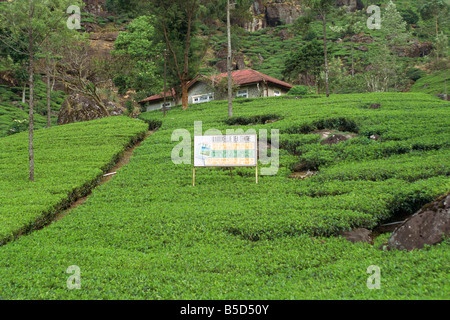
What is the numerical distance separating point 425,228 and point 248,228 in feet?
14.7

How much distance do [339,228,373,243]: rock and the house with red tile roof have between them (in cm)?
3423

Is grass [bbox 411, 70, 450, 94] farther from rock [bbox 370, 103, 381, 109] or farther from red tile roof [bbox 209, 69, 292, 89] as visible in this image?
rock [bbox 370, 103, 381, 109]

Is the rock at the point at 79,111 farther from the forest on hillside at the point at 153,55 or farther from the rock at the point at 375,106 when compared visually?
the rock at the point at 375,106

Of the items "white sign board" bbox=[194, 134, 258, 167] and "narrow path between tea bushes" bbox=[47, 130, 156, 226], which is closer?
"narrow path between tea bushes" bbox=[47, 130, 156, 226]

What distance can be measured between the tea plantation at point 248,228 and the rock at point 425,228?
0.29m

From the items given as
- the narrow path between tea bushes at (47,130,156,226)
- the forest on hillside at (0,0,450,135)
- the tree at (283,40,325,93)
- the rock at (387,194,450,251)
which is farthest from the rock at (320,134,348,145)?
the tree at (283,40,325,93)

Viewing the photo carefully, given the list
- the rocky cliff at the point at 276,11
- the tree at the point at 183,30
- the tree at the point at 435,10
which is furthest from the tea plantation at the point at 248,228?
the rocky cliff at the point at 276,11

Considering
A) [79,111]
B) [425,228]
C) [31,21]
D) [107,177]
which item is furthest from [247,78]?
[425,228]

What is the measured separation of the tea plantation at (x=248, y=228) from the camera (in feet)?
20.6

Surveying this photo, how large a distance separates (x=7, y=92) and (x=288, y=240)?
6552 centimetres

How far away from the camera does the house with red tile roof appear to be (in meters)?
42.3

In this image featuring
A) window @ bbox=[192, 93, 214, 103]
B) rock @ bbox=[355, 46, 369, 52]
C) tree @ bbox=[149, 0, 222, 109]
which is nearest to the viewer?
tree @ bbox=[149, 0, 222, 109]

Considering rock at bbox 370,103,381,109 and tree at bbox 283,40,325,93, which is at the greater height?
tree at bbox 283,40,325,93
